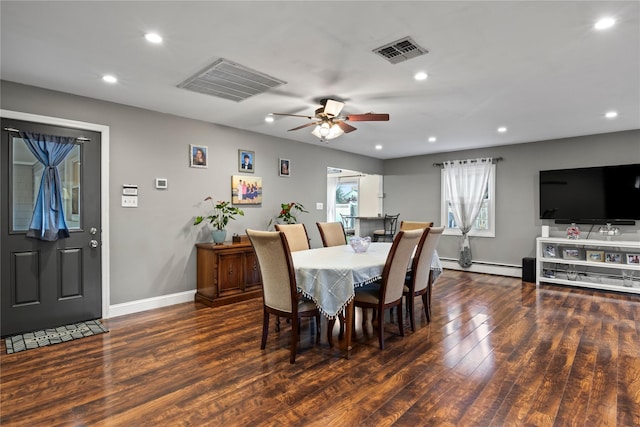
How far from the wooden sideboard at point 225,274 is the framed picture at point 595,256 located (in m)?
5.10

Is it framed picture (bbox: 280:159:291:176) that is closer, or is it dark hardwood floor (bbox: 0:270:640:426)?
dark hardwood floor (bbox: 0:270:640:426)

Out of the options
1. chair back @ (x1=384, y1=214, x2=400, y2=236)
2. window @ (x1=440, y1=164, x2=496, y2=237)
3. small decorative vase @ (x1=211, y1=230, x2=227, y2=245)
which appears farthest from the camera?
chair back @ (x1=384, y1=214, x2=400, y2=236)

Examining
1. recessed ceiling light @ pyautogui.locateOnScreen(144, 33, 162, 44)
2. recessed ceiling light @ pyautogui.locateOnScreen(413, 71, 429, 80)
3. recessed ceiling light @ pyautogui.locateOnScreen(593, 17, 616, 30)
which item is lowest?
recessed ceiling light @ pyautogui.locateOnScreen(593, 17, 616, 30)

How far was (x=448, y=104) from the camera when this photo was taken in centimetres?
380

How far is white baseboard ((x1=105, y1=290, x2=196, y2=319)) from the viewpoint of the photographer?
3.78 meters

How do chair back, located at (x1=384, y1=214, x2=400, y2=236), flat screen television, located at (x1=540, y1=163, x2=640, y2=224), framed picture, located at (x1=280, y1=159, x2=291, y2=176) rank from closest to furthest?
flat screen television, located at (x1=540, y1=163, x2=640, y2=224)
framed picture, located at (x1=280, y1=159, x2=291, y2=176)
chair back, located at (x1=384, y1=214, x2=400, y2=236)

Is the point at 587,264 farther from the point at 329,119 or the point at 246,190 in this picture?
the point at 246,190

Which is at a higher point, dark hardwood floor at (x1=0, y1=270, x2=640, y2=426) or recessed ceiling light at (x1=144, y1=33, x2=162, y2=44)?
recessed ceiling light at (x1=144, y1=33, x2=162, y2=44)

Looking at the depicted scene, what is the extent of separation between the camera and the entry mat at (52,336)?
2.93m

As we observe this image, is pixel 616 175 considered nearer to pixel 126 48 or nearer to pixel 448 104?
pixel 448 104

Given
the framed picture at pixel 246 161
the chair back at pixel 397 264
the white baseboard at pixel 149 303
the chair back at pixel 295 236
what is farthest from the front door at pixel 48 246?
the chair back at pixel 397 264

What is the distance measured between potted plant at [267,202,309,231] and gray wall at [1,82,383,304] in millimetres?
210

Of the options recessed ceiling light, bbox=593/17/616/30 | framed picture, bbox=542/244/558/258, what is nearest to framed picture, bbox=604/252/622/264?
framed picture, bbox=542/244/558/258

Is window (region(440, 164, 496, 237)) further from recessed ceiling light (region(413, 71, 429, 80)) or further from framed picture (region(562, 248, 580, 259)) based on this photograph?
recessed ceiling light (region(413, 71, 429, 80))
